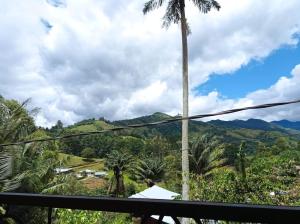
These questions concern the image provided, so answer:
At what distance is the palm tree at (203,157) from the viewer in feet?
94.8

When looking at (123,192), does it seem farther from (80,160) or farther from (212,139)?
(80,160)

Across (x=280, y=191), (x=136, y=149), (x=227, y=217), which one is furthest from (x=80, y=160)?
(x=227, y=217)

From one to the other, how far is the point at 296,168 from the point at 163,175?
24.5 m

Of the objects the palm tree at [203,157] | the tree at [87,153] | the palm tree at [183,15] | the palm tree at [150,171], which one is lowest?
the palm tree at [150,171]

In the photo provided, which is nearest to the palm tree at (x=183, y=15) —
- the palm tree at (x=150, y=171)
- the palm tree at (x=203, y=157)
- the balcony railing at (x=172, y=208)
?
the palm tree at (x=203, y=157)

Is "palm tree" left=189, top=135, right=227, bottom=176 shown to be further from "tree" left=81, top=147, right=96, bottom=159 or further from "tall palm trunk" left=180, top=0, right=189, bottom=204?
"tree" left=81, top=147, right=96, bottom=159

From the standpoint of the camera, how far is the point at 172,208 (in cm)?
92

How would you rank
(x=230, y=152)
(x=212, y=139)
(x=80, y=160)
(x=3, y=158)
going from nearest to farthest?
(x=3, y=158), (x=212, y=139), (x=230, y=152), (x=80, y=160)

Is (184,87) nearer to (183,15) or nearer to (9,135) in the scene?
(183,15)

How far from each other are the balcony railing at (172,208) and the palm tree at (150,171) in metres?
37.0

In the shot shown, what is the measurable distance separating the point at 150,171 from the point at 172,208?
123ft

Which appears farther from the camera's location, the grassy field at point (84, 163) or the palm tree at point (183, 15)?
the grassy field at point (84, 163)

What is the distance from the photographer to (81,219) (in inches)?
486

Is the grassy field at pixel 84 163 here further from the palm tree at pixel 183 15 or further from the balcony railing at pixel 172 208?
the balcony railing at pixel 172 208
